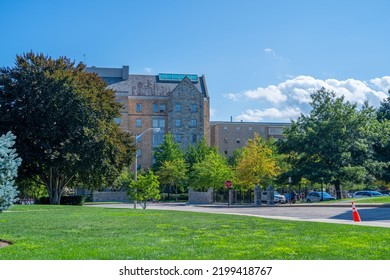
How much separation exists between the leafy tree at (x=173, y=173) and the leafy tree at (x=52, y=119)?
1131 inches

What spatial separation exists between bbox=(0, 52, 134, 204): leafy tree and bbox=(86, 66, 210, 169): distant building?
4621 cm

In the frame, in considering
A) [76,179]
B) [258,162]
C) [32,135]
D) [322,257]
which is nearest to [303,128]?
[258,162]

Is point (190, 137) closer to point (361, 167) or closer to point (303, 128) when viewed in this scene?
point (303, 128)

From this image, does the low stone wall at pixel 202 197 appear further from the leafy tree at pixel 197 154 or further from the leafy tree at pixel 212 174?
the leafy tree at pixel 197 154

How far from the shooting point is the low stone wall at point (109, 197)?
238 feet

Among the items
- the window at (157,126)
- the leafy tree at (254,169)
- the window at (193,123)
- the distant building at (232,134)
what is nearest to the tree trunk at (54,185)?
the leafy tree at (254,169)

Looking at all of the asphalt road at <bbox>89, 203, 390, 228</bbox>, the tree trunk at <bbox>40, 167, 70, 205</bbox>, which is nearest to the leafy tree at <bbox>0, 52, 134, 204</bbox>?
the tree trunk at <bbox>40, 167, 70, 205</bbox>

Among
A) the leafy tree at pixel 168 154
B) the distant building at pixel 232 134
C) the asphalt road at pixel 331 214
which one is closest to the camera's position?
the asphalt road at pixel 331 214

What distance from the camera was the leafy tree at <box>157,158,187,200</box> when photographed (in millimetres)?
69438

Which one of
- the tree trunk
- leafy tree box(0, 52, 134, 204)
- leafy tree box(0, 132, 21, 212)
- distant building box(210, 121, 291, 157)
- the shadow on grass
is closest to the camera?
leafy tree box(0, 132, 21, 212)

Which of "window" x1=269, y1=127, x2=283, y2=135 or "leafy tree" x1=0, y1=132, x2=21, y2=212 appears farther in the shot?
"window" x1=269, y1=127, x2=283, y2=135

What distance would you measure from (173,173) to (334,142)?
26.6 m

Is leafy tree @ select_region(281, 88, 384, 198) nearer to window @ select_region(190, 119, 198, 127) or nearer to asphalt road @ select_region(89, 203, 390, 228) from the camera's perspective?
asphalt road @ select_region(89, 203, 390, 228)

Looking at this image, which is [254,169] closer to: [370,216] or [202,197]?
[202,197]
